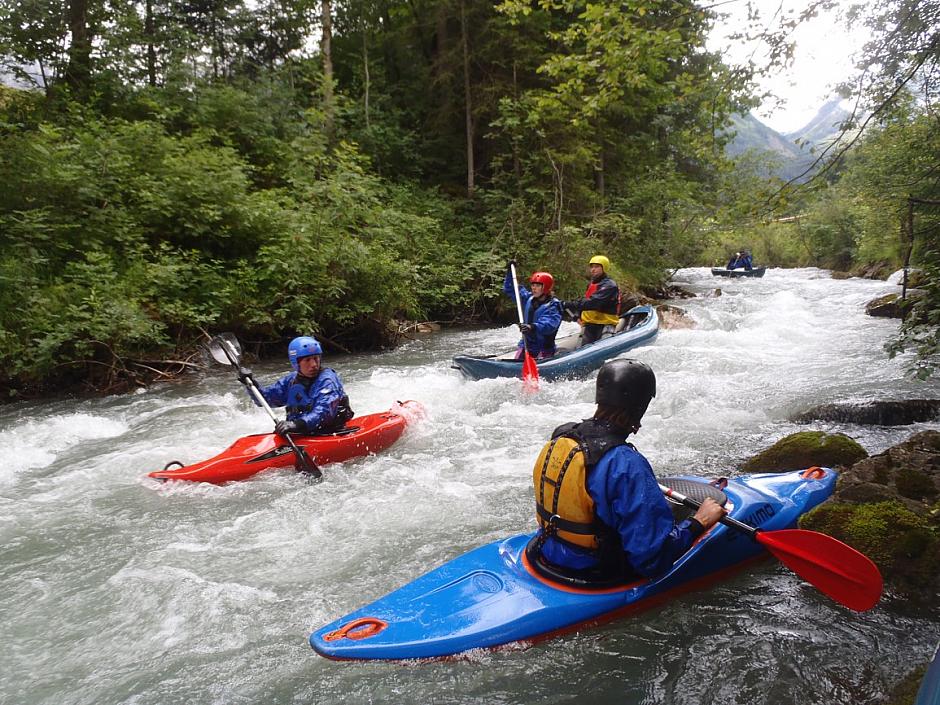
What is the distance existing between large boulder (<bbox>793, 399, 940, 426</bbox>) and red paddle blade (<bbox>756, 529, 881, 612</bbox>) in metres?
3.30

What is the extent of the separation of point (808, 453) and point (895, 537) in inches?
49.2

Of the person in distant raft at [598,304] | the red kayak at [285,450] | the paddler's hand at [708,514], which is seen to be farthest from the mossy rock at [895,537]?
the person in distant raft at [598,304]

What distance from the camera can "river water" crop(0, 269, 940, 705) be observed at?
7.91 ft

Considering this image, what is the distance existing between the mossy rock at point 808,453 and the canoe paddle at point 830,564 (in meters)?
1.66

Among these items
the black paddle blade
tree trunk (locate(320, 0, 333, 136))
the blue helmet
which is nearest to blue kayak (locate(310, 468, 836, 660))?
the blue helmet

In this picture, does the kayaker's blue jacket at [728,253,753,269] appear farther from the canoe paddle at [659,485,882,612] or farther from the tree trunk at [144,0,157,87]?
the canoe paddle at [659,485,882,612]

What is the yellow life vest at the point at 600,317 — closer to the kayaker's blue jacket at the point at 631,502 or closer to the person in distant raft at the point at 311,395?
the person in distant raft at the point at 311,395

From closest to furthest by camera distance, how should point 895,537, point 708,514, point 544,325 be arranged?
point 708,514 < point 895,537 < point 544,325

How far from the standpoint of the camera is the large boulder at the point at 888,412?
5090mm

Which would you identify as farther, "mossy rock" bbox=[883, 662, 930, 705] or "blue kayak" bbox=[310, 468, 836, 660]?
"blue kayak" bbox=[310, 468, 836, 660]

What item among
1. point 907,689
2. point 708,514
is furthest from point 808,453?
point 907,689

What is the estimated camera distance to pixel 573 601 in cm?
247

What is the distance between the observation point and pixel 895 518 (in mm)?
2902

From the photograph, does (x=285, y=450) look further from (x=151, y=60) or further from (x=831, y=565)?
(x=151, y=60)
